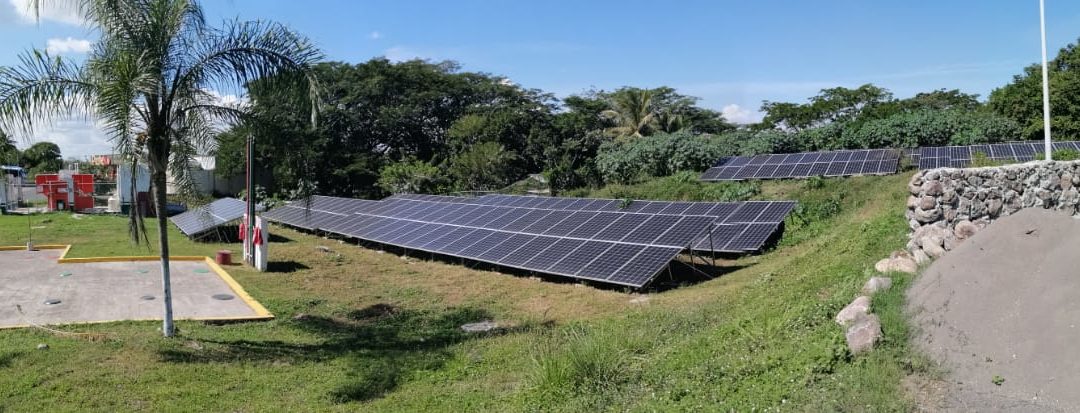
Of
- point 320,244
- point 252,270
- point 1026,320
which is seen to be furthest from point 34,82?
point 320,244

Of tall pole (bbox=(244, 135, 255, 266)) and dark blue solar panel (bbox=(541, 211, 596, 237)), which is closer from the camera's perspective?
dark blue solar panel (bbox=(541, 211, 596, 237))

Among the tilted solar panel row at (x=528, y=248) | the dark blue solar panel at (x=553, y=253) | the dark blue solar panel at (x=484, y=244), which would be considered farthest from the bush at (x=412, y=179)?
the dark blue solar panel at (x=553, y=253)

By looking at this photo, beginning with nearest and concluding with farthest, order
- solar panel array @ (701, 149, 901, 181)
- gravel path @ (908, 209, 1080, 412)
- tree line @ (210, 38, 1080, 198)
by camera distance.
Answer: gravel path @ (908, 209, 1080, 412) → solar panel array @ (701, 149, 901, 181) → tree line @ (210, 38, 1080, 198)

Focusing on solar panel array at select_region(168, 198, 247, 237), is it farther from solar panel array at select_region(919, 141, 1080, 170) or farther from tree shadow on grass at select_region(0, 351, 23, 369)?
solar panel array at select_region(919, 141, 1080, 170)

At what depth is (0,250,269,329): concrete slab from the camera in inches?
434

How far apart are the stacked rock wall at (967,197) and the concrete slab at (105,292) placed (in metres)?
10.3

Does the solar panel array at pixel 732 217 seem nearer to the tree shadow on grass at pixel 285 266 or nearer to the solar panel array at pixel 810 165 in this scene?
the solar panel array at pixel 810 165

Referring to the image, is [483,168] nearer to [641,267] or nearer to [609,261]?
[609,261]

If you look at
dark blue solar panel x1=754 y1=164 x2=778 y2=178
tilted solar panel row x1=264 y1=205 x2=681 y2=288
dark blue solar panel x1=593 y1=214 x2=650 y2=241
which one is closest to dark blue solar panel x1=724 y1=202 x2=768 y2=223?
dark blue solar panel x1=593 y1=214 x2=650 y2=241

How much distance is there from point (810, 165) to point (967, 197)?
51.9 feet

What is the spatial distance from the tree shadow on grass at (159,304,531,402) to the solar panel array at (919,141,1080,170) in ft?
54.9

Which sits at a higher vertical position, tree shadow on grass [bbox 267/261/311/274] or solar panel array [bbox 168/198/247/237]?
solar panel array [bbox 168/198/247/237]

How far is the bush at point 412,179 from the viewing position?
36375mm

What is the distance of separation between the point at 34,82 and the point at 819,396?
960cm
